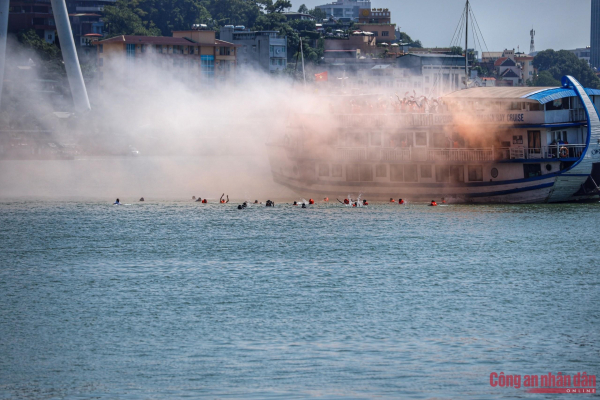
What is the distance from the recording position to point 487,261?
2072 inches

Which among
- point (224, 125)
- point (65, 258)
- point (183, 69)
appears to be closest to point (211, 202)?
point (65, 258)

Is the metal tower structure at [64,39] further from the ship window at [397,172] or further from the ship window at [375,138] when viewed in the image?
the ship window at [397,172]

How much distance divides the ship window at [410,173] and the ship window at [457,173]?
2.84 metres

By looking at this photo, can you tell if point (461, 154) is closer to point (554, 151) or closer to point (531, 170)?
point (531, 170)

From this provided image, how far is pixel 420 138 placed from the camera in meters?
70.3

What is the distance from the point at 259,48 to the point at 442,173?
12098 centimetres

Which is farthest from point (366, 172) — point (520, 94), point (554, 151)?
point (554, 151)

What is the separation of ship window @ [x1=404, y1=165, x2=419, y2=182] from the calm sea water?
2872 millimetres

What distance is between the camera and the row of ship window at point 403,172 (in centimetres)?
6856

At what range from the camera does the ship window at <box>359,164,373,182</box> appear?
71.8m

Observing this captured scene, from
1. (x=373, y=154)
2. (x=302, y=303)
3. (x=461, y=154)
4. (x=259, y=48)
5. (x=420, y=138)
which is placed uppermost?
(x=259, y=48)

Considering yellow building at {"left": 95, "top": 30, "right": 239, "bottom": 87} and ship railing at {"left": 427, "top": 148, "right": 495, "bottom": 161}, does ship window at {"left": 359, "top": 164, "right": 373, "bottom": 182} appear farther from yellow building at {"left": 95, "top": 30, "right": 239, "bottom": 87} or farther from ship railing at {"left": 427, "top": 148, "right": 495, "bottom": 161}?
yellow building at {"left": 95, "top": 30, "right": 239, "bottom": 87}

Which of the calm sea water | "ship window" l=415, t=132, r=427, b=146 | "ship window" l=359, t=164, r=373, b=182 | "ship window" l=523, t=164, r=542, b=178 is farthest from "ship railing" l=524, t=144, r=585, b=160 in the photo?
"ship window" l=359, t=164, r=373, b=182

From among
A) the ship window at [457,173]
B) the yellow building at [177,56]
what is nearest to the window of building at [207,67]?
the yellow building at [177,56]
